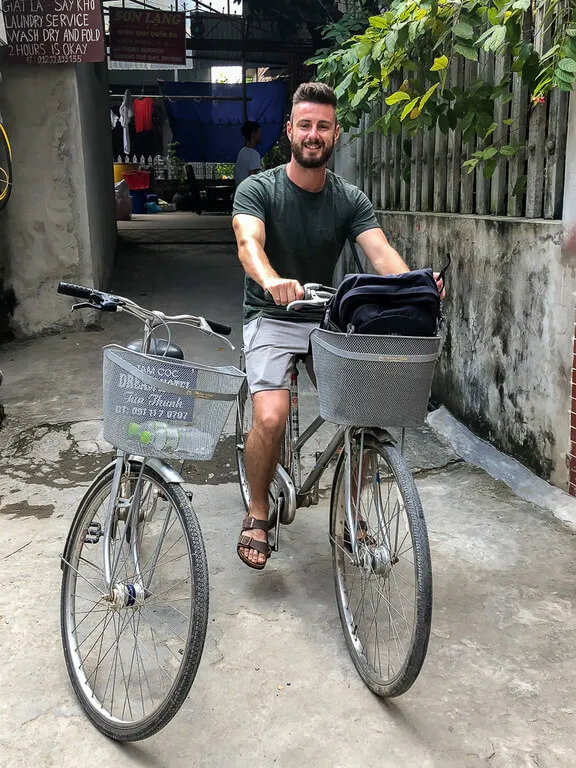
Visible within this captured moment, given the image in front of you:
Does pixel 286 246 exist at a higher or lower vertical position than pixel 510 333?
higher

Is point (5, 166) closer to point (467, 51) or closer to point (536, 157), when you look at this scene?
point (467, 51)

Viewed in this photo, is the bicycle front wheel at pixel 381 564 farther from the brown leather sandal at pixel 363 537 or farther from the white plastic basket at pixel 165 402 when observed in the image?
the white plastic basket at pixel 165 402

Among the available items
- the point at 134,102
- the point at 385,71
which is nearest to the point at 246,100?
the point at 134,102

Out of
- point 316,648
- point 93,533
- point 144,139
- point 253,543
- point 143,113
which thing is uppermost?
point 143,113

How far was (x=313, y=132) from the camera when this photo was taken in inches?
111

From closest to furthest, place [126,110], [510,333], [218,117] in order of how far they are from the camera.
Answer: [510,333] < [218,117] < [126,110]

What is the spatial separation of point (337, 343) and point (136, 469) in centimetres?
72

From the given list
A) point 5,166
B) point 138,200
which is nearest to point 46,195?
point 5,166

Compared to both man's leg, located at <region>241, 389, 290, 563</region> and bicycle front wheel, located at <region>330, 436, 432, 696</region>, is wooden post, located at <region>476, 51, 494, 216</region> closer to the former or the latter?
man's leg, located at <region>241, 389, 290, 563</region>

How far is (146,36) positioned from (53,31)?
16.7ft

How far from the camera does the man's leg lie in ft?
8.93

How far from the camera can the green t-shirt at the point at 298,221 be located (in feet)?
9.55

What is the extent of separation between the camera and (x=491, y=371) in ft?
13.6

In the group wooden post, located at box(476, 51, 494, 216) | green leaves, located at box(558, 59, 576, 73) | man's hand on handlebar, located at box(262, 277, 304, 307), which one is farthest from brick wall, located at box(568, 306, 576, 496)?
man's hand on handlebar, located at box(262, 277, 304, 307)
